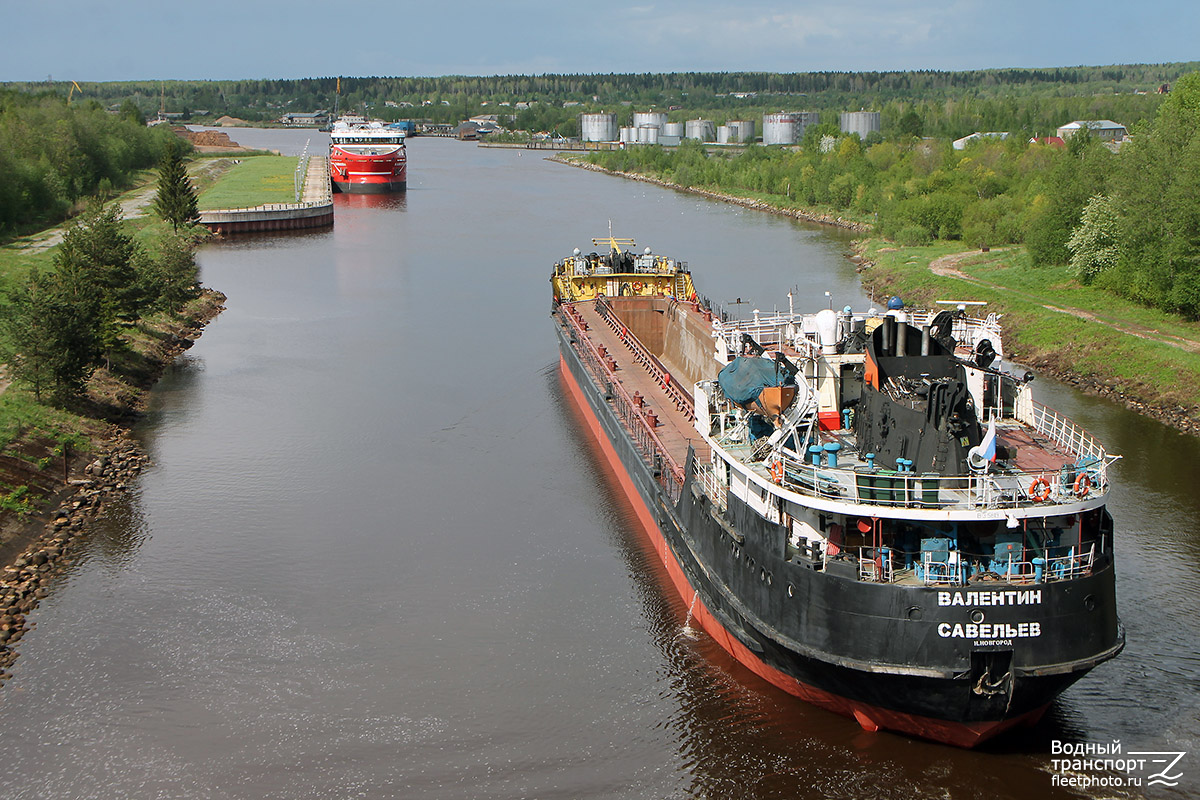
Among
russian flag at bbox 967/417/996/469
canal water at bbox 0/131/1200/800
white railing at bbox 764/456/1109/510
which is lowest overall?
canal water at bbox 0/131/1200/800

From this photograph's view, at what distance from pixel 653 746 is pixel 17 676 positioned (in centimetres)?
1293

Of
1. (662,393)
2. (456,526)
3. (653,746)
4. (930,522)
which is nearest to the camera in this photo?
(930,522)

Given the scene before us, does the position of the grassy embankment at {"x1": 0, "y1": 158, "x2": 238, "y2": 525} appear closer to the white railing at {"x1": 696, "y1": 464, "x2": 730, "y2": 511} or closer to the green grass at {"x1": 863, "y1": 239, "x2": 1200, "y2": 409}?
the white railing at {"x1": 696, "y1": 464, "x2": 730, "y2": 511}

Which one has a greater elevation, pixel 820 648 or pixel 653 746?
pixel 820 648

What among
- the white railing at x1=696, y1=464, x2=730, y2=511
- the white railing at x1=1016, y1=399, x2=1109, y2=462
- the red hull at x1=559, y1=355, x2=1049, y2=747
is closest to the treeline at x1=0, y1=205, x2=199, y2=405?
the red hull at x1=559, y1=355, x2=1049, y2=747

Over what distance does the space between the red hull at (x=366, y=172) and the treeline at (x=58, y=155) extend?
2132cm

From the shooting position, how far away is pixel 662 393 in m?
35.1

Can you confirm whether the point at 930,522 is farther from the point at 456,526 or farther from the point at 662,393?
the point at 662,393

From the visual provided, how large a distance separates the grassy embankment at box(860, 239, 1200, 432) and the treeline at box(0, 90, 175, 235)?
189 ft

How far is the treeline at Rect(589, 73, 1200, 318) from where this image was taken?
49469mm

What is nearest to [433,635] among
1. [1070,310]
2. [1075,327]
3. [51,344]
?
[51,344]

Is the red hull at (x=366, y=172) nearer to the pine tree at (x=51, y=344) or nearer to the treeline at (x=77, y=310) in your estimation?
the treeline at (x=77, y=310)

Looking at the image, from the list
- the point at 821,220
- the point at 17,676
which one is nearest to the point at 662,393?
the point at 17,676

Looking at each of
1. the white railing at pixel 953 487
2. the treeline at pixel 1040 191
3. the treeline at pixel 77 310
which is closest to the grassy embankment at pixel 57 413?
the treeline at pixel 77 310
